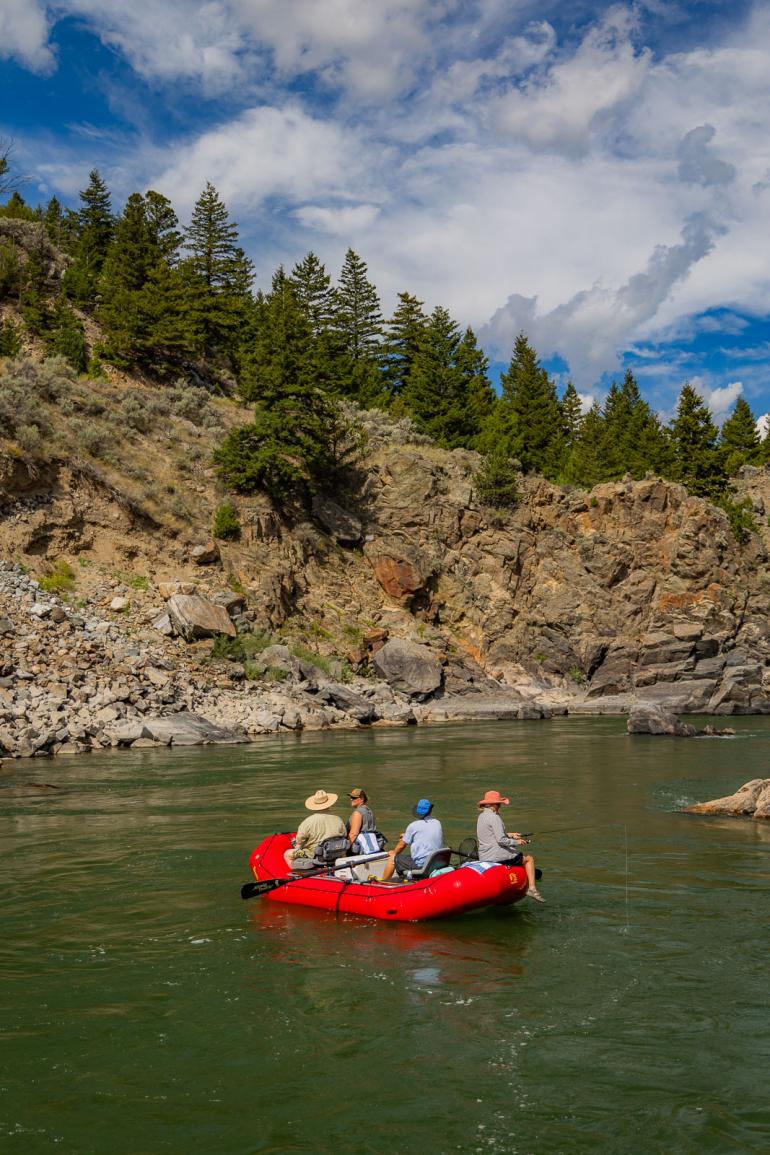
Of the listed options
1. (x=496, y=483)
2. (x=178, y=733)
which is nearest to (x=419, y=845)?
(x=178, y=733)

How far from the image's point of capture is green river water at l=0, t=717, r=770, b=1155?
6.02 metres

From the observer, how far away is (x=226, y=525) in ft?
137

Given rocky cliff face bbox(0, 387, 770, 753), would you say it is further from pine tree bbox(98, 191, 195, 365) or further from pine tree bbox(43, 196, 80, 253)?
pine tree bbox(43, 196, 80, 253)

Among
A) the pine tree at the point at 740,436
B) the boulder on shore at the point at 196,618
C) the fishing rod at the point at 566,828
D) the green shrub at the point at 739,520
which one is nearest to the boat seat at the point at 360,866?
the fishing rod at the point at 566,828

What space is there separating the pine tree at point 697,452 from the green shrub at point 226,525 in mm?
32983

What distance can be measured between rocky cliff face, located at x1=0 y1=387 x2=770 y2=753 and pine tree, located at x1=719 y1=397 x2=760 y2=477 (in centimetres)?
2064

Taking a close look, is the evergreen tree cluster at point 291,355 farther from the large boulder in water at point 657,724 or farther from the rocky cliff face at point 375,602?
the large boulder in water at point 657,724

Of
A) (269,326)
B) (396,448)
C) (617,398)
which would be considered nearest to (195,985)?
(269,326)

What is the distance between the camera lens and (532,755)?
25.8 metres

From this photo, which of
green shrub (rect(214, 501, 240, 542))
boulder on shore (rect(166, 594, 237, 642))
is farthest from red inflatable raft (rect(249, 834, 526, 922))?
green shrub (rect(214, 501, 240, 542))

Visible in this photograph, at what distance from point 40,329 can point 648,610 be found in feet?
123

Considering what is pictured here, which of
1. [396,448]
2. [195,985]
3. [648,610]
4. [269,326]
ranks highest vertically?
[269,326]

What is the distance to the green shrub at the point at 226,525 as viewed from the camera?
137ft

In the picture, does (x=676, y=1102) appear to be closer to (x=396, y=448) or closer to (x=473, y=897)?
(x=473, y=897)
